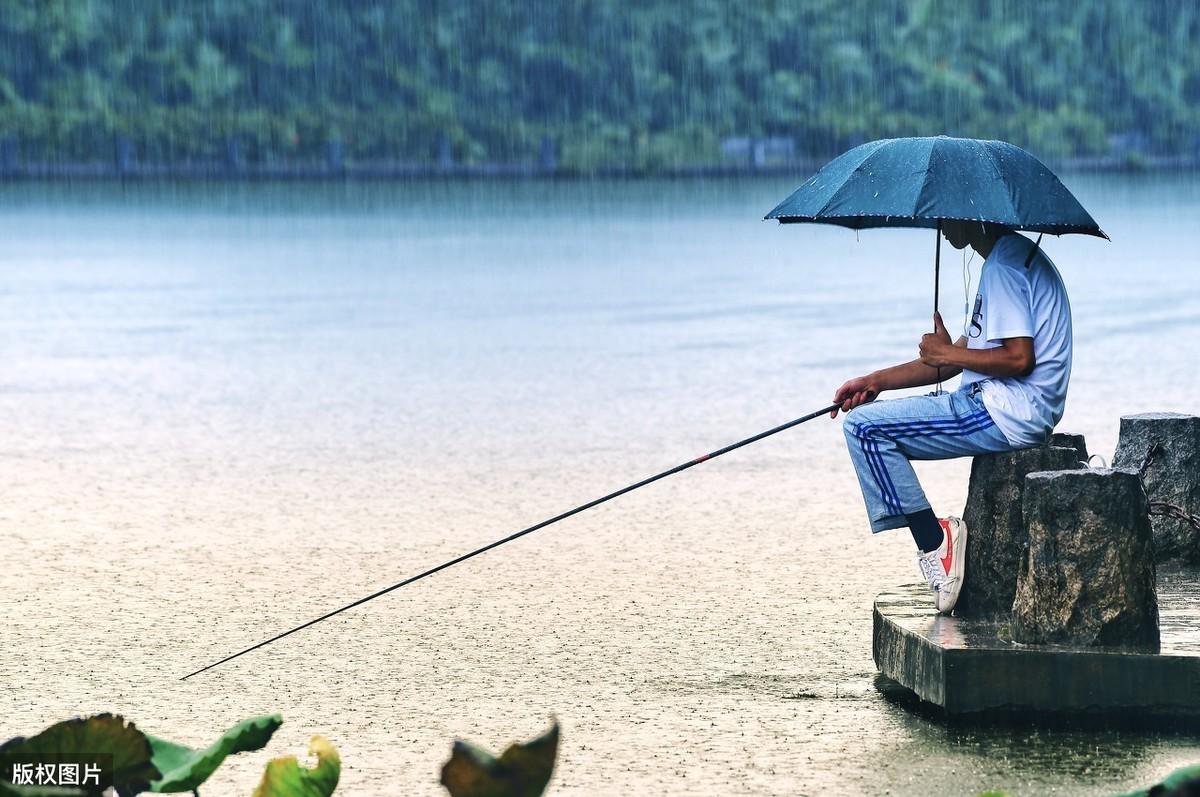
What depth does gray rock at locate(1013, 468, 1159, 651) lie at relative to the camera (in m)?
4.52

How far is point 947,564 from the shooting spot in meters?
4.93

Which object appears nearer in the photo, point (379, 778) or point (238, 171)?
point (379, 778)

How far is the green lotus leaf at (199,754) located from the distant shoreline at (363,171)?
Result: 48527mm

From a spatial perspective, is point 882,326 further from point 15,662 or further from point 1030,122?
point 1030,122

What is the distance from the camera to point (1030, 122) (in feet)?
291

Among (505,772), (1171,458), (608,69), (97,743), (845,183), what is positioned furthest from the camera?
(608,69)

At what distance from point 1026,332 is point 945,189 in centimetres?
40

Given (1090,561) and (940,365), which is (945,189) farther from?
(1090,561)

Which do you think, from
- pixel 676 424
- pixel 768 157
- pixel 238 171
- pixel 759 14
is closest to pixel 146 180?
pixel 238 171

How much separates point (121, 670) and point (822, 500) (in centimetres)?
329

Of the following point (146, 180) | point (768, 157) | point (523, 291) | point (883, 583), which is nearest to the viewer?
point (883, 583)

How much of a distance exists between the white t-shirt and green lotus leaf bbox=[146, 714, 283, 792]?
2373 mm

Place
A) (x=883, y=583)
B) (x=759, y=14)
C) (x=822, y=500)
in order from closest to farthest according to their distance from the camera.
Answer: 1. (x=883, y=583)
2. (x=822, y=500)
3. (x=759, y=14)

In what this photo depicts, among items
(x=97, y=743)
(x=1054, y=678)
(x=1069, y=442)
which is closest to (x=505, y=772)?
(x=97, y=743)
